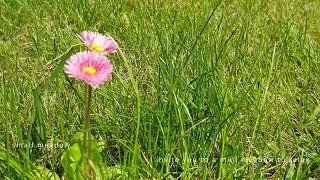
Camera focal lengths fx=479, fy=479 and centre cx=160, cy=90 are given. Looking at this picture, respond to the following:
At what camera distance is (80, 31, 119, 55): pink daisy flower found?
0.91m

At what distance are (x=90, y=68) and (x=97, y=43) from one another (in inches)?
3.2

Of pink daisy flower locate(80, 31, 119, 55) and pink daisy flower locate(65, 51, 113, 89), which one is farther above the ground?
pink daisy flower locate(80, 31, 119, 55)

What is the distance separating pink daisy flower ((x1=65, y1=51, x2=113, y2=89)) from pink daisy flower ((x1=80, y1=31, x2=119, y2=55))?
3 cm

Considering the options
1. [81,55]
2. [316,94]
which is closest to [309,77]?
[316,94]

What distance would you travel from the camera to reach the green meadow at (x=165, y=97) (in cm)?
115

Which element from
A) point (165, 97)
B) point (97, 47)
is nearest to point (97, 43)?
point (97, 47)

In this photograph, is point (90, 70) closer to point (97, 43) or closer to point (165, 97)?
point (97, 43)

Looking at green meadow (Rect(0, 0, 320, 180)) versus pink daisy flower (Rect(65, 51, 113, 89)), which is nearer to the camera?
pink daisy flower (Rect(65, 51, 113, 89))

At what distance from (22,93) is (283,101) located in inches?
33.7

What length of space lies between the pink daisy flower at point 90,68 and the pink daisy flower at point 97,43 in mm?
27

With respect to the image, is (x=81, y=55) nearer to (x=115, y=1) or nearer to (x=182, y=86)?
(x=182, y=86)

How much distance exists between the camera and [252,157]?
1274 mm

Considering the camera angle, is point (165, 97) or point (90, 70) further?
point (165, 97)

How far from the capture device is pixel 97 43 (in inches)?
36.5
